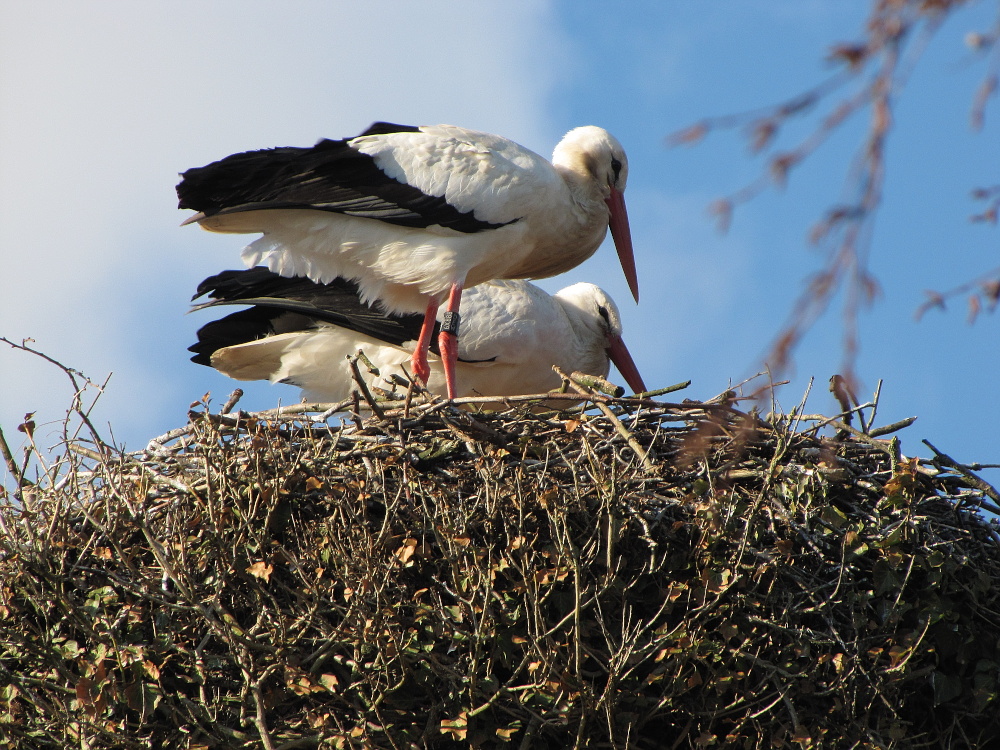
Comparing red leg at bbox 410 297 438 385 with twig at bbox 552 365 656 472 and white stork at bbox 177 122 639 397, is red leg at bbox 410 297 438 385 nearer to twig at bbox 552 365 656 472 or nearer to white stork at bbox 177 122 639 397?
white stork at bbox 177 122 639 397

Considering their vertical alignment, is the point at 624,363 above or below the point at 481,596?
above

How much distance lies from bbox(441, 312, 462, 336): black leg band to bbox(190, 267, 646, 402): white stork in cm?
44

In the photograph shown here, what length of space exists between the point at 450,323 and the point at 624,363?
1.79 m

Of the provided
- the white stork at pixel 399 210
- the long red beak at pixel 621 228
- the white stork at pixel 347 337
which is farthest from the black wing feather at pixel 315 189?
the long red beak at pixel 621 228

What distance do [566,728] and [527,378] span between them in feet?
10.0

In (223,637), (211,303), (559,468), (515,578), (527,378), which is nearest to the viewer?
(223,637)

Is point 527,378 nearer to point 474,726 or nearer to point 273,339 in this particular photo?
point 273,339

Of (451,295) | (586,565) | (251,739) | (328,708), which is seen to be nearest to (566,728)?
(586,565)

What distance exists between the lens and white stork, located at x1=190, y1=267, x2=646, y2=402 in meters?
5.58

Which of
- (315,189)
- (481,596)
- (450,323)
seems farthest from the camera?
(450,323)

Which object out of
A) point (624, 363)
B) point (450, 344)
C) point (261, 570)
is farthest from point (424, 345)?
point (261, 570)

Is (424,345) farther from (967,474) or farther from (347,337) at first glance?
(967,474)

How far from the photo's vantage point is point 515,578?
3.20m

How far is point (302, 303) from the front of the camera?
558cm
